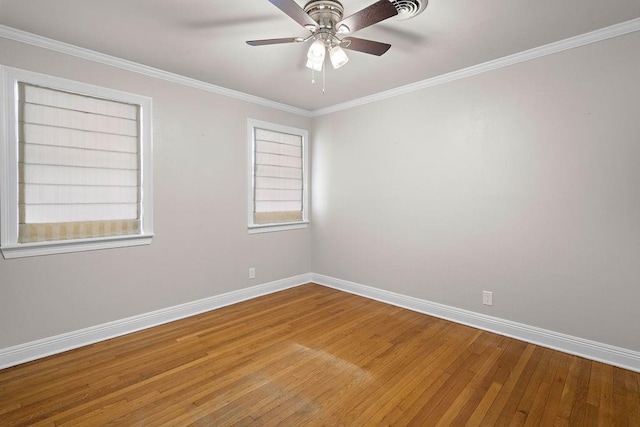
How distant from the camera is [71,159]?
2680 millimetres

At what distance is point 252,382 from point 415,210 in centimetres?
240

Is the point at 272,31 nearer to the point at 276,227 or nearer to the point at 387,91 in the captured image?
the point at 387,91

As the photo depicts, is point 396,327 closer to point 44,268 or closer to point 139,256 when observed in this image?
point 139,256

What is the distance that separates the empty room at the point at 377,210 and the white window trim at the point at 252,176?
4.7 inches

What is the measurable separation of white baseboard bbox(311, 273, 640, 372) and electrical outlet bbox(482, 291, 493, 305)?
0.45 feet

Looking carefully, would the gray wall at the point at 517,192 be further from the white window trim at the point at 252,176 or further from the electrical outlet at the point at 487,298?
the white window trim at the point at 252,176

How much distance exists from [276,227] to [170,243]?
1.38 metres

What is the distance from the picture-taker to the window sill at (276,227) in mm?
4016

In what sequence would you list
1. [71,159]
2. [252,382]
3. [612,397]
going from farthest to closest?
[71,159], [252,382], [612,397]

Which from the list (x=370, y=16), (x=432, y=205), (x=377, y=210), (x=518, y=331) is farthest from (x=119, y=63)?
(x=518, y=331)

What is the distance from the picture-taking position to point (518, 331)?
2877mm

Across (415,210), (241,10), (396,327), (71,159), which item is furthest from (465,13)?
(71,159)

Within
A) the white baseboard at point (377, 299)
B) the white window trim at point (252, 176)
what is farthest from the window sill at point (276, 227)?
the white baseboard at point (377, 299)

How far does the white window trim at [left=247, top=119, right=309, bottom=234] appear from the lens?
3949 mm
